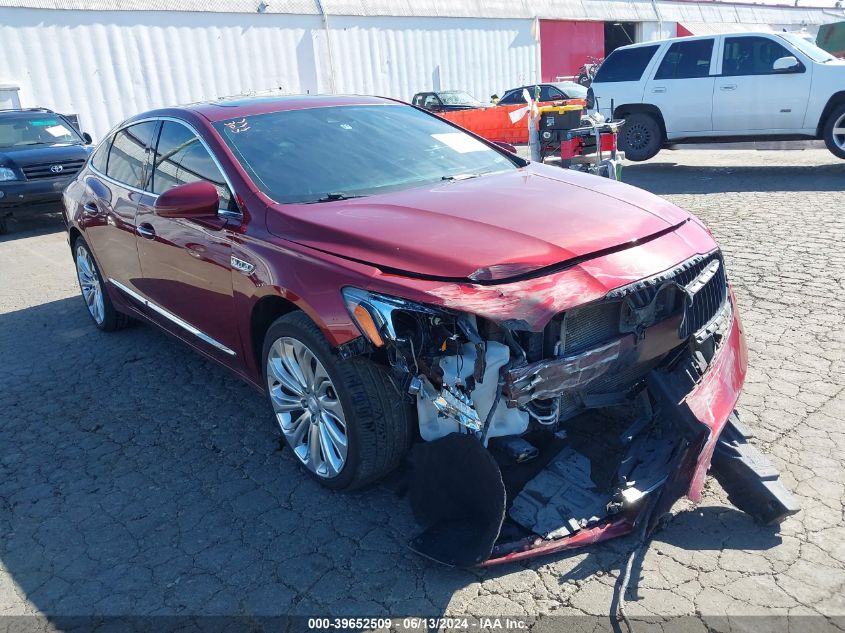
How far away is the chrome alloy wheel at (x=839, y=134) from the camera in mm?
10250

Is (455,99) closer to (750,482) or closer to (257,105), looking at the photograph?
(257,105)

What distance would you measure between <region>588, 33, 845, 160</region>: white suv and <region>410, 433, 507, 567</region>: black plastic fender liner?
33.1ft

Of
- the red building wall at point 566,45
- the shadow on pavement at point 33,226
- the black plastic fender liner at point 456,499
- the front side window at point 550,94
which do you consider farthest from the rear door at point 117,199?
the red building wall at point 566,45

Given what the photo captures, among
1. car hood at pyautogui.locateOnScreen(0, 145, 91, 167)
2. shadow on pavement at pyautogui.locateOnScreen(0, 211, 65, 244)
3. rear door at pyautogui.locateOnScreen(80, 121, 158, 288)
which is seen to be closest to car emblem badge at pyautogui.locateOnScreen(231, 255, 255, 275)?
rear door at pyautogui.locateOnScreen(80, 121, 158, 288)

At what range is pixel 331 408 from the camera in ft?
10.2

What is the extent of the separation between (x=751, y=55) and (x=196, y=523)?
11.1 meters

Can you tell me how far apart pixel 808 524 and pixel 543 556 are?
42.0 inches

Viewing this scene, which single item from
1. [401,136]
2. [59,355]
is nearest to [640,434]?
[401,136]

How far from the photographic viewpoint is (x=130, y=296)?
193 inches

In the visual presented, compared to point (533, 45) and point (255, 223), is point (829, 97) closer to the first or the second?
point (255, 223)

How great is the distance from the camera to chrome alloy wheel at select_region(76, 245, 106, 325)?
5562mm

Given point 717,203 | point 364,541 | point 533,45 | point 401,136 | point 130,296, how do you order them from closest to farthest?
1. point 364,541
2. point 401,136
3. point 130,296
4. point 717,203
5. point 533,45

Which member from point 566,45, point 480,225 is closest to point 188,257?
point 480,225

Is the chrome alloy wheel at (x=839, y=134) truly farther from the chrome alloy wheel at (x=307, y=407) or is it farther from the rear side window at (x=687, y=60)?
the chrome alloy wheel at (x=307, y=407)
